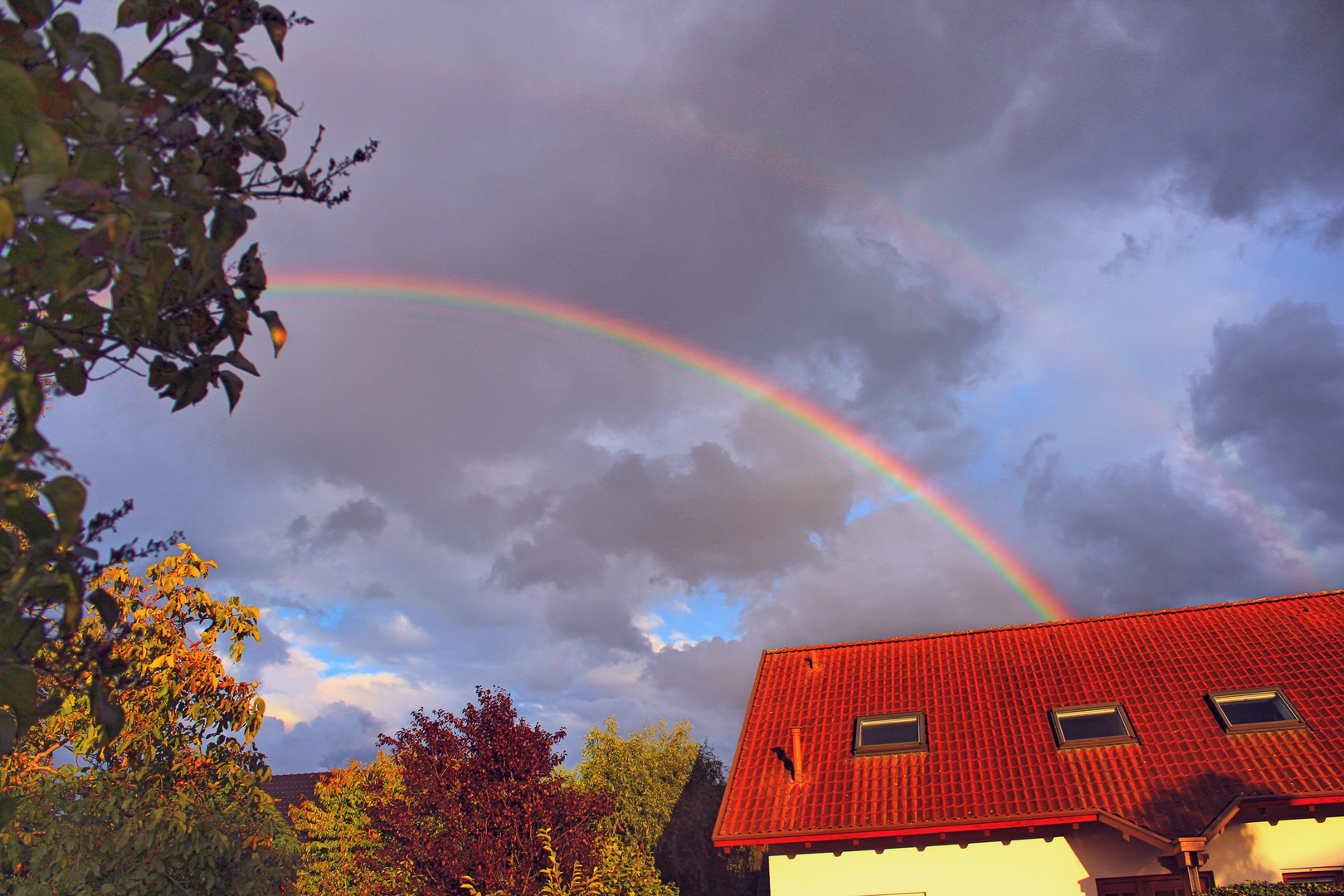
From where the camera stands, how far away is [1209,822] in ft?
34.9

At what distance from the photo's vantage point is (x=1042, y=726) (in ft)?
47.6

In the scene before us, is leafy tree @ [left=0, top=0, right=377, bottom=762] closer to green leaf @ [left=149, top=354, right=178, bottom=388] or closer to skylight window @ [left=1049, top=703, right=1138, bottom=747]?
green leaf @ [left=149, top=354, right=178, bottom=388]

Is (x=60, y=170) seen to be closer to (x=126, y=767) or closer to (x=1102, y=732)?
(x=126, y=767)

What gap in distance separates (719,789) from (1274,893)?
953 inches

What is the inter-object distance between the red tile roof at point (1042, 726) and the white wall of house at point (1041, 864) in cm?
57

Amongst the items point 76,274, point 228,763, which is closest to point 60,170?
point 76,274

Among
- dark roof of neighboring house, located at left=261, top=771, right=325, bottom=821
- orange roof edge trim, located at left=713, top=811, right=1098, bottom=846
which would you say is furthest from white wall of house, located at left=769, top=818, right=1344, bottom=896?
dark roof of neighboring house, located at left=261, top=771, right=325, bottom=821

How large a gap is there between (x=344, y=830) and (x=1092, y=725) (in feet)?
62.7

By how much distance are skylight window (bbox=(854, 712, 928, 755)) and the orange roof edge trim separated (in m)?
2.13

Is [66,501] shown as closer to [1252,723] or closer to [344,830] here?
[1252,723]

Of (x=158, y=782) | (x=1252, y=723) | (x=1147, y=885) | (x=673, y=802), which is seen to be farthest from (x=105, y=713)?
(x=673, y=802)

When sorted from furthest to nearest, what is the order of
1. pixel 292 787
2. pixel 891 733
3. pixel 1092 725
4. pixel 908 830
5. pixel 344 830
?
pixel 292 787
pixel 344 830
pixel 891 733
pixel 1092 725
pixel 908 830

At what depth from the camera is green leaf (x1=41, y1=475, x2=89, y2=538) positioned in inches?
61.2

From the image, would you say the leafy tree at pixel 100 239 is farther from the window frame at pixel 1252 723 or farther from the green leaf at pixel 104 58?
the window frame at pixel 1252 723
